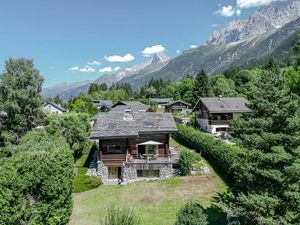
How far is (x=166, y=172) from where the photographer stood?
39.0 m

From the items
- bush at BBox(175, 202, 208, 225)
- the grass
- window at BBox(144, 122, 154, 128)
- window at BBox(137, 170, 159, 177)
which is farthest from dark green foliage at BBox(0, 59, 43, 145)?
bush at BBox(175, 202, 208, 225)

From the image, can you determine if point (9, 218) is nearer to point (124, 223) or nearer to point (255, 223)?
point (124, 223)

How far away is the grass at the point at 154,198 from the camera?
27641 mm

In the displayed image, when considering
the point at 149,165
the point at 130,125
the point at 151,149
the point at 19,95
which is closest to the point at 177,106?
the point at 19,95

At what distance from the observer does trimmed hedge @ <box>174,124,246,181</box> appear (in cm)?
3488

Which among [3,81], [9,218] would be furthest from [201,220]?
[3,81]

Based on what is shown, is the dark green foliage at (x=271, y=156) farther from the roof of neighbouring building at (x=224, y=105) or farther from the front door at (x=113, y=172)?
the roof of neighbouring building at (x=224, y=105)

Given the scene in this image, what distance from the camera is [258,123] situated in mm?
20578

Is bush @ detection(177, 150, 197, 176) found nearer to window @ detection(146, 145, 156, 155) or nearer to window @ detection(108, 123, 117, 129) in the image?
window @ detection(146, 145, 156, 155)

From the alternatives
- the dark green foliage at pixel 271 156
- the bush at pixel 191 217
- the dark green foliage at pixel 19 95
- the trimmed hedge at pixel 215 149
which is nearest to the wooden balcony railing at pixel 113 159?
the trimmed hedge at pixel 215 149

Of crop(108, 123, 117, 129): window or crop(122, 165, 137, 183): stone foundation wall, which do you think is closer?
crop(122, 165, 137, 183): stone foundation wall

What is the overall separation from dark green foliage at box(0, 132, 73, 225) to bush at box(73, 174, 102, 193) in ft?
31.4

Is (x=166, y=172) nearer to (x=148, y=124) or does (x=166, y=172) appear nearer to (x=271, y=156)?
(x=148, y=124)

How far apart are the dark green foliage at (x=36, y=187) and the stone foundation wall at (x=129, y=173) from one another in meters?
13.3
